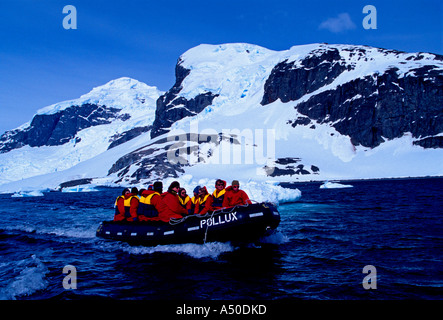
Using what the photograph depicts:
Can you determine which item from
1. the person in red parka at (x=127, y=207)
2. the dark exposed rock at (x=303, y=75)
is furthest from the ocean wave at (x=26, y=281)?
the dark exposed rock at (x=303, y=75)

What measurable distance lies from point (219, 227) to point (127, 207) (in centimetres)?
515

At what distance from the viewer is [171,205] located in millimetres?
13906

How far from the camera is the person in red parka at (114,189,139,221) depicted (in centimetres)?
1557

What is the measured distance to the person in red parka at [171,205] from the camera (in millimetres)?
13820

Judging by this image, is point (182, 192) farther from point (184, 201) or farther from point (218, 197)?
point (218, 197)

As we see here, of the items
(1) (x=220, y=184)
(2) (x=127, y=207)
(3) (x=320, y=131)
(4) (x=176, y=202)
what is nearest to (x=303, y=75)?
(3) (x=320, y=131)

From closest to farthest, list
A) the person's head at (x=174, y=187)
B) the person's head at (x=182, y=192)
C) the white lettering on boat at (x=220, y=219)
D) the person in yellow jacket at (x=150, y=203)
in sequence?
the white lettering on boat at (x=220, y=219), the person's head at (x=174, y=187), the person's head at (x=182, y=192), the person in yellow jacket at (x=150, y=203)

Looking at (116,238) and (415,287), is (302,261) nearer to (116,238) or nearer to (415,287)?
(415,287)

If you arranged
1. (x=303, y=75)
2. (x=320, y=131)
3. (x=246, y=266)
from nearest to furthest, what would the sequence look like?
(x=246, y=266) → (x=320, y=131) → (x=303, y=75)

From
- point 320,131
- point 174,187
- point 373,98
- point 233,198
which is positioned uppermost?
point 373,98

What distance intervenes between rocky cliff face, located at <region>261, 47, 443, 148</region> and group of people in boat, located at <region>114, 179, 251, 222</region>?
129 meters

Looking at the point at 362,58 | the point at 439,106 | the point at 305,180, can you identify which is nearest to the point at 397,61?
the point at 362,58

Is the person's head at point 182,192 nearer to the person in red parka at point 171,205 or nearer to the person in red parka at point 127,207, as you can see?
the person in red parka at point 171,205
